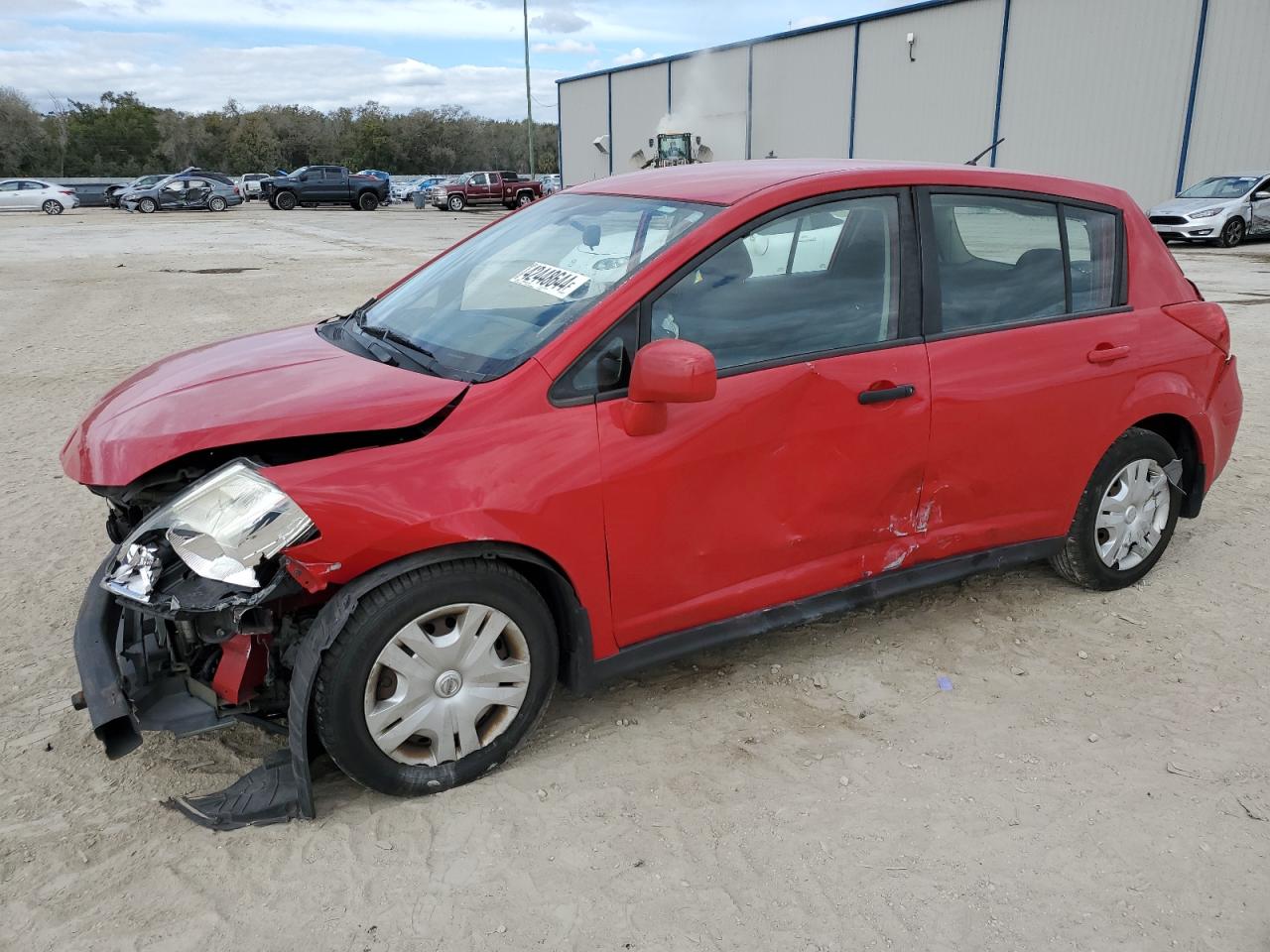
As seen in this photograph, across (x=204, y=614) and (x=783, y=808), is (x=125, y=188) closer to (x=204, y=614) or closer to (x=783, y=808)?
(x=204, y=614)

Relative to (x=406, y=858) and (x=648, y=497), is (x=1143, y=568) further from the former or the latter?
(x=406, y=858)

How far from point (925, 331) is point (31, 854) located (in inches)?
123

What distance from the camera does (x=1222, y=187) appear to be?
2191cm

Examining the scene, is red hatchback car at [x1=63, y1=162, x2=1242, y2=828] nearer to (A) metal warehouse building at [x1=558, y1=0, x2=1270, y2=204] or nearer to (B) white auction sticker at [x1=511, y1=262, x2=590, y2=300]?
(B) white auction sticker at [x1=511, y1=262, x2=590, y2=300]

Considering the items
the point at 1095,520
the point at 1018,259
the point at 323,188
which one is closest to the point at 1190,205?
the point at 1095,520

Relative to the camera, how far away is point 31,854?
8.52ft

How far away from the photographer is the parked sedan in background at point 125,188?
40.4 meters

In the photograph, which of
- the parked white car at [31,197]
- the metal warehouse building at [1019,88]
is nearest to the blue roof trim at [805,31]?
the metal warehouse building at [1019,88]

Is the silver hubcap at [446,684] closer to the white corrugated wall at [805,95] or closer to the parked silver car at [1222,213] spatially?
the parked silver car at [1222,213]

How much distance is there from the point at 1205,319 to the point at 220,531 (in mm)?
3883

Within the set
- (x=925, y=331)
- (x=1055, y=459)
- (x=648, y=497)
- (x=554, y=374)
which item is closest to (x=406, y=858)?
(x=648, y=497)

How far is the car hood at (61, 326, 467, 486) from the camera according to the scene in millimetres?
2697

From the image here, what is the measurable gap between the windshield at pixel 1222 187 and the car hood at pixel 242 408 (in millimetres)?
23518

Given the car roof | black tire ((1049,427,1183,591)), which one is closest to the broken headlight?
the car roof
